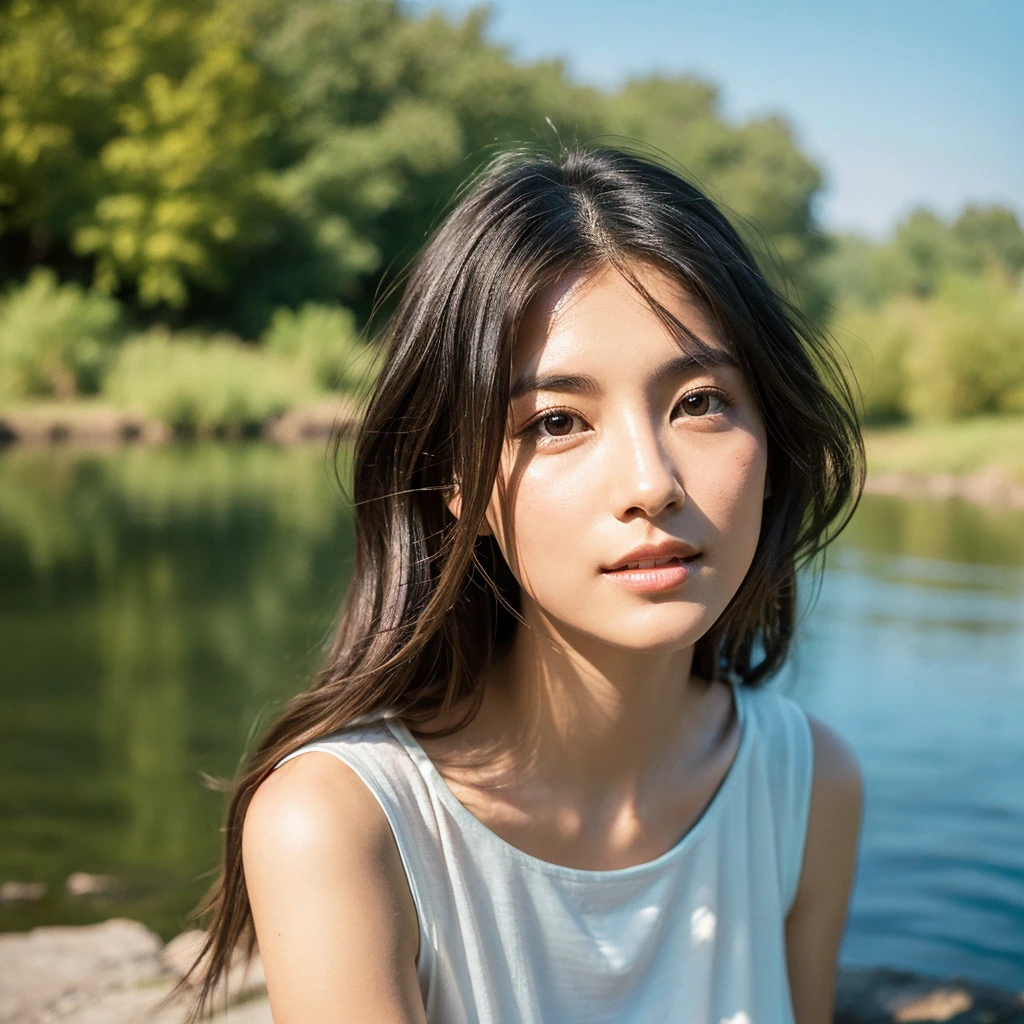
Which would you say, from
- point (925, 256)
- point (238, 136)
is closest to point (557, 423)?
point (238, 136)

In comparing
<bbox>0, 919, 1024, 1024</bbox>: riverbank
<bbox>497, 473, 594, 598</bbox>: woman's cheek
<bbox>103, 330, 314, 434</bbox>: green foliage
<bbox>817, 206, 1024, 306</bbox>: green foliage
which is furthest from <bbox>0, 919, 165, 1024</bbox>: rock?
<bbox>817, 206, 1024, 306</bbox>: green foliage

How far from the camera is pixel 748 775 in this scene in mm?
1284

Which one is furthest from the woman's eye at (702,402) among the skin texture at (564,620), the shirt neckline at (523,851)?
the shirt neckline at (523,851)

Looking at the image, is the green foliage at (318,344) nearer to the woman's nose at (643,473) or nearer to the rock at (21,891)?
the rock at (21,891)

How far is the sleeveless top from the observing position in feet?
3.43

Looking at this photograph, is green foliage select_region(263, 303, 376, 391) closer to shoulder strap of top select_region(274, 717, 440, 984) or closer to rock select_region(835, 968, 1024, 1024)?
rock select_region(835, 968, 1024, 1024)

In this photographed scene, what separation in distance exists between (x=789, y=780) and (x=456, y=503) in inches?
19.5

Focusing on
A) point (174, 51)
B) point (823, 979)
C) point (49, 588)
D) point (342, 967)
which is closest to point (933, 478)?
point (49, 588)

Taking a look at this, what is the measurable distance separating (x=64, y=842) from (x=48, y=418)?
→ 9167mm

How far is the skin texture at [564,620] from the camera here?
0.94m

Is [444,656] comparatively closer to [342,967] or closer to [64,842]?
[342,967]

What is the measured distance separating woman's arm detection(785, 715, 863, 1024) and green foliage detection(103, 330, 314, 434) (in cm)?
1096

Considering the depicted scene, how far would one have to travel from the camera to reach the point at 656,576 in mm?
978

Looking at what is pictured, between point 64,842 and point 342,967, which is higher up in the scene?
point 342,967
